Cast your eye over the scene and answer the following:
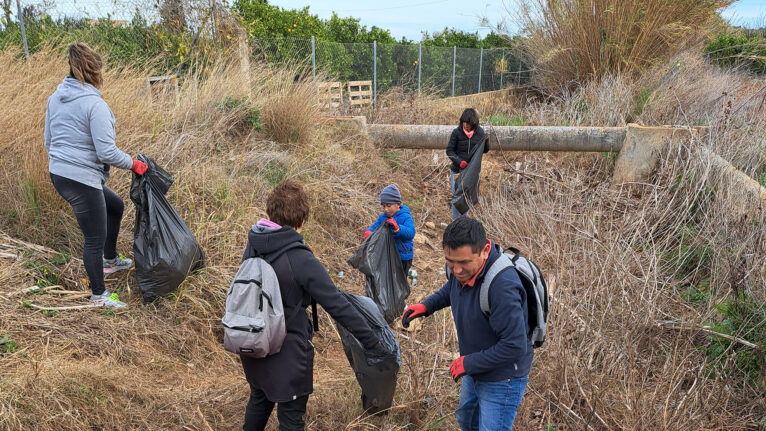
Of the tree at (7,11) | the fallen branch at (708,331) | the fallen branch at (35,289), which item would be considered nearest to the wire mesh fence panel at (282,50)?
the tree at (7,11)

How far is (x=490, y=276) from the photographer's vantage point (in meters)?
2.13

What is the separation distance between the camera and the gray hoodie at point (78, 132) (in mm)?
3330

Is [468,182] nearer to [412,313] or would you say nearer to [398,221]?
[398,221]

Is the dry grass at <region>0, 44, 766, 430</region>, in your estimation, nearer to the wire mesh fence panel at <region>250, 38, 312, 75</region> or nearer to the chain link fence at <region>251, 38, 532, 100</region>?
the wire mesh fence panel at <region>250, 38, 312, 75</region>

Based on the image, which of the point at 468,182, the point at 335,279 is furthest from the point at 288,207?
the point at 468,182

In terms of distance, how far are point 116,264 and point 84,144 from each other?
105 cm

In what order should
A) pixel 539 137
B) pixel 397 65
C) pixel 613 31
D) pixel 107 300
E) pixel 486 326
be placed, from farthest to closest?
1. pixel 397 65
2. pixel 613 31
3. pixel 539 137
4. pixel 107 300
5. pixel 486 326

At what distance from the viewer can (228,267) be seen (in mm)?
4273

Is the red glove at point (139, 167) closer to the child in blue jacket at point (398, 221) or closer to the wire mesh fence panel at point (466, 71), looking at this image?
the child in blue jacket at point (398, 221)

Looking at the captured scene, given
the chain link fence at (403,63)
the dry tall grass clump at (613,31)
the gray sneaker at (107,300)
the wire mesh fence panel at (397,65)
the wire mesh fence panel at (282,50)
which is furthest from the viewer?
the wire mesh fence panel at (397,65)

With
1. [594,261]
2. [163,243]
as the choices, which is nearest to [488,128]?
[594,261]

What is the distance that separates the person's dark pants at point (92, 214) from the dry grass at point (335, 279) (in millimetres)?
303

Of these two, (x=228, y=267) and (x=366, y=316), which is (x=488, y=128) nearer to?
(x=228, y=267)

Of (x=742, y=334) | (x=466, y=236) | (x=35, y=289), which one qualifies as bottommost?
(x=742, y=334)
